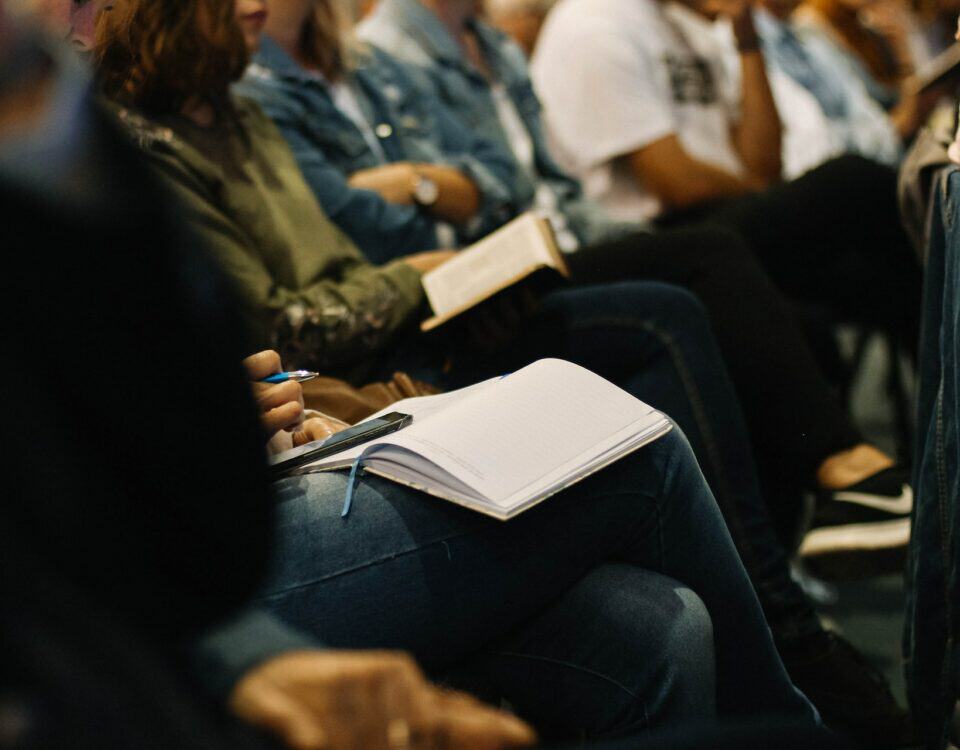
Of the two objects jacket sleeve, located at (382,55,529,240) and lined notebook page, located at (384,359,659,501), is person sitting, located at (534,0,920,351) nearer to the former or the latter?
jacket sleeve, located at (382,55,529,240)

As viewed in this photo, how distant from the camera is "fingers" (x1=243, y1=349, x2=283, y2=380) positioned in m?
1.04

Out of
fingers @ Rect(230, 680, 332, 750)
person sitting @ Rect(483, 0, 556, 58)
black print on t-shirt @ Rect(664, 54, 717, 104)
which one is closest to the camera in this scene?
fingers @ Rect(230, 680, 332, 750)

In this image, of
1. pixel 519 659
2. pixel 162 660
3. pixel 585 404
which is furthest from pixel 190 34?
pixel 162 660

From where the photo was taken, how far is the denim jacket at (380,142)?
1784 millimetres

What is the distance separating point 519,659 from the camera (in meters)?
0.99

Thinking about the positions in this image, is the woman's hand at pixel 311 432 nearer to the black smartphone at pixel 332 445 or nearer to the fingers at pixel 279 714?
the black smartphone at pixel 332 445

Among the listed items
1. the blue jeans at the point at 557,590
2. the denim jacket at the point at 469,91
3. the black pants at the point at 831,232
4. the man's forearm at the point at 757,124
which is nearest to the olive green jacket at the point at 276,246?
the blue jeans at the point at 557,590

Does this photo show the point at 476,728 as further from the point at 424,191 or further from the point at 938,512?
the point at 424,191

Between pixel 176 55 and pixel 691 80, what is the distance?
1.43 m

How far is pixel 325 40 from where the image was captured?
2010 millimetres

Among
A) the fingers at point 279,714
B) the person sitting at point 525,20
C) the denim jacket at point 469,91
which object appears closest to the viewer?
the fingers at point 279,714

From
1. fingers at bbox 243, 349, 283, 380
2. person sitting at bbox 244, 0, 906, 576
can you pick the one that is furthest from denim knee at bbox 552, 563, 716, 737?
person sitting at bbox 244, 0, 906, 576

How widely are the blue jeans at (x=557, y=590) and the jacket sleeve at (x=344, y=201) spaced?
877mm

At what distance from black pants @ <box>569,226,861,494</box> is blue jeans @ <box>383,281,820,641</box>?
0.17 meters
